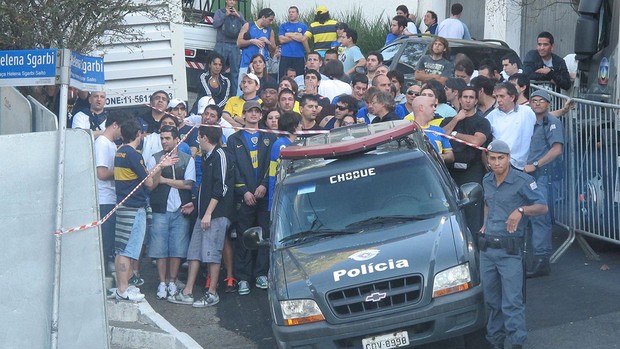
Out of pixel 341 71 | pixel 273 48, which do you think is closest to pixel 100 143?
pixel 341 71

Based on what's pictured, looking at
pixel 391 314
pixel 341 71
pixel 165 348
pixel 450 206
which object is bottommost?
pixel 165 348

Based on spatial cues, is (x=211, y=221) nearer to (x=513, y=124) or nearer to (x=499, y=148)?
(x=513, y=124)

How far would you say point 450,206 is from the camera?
9734mm

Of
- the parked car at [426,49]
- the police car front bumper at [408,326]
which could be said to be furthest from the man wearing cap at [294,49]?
the police car front bumper at [408,326]

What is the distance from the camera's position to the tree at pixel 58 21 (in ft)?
40.6

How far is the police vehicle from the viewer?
8.91 meters

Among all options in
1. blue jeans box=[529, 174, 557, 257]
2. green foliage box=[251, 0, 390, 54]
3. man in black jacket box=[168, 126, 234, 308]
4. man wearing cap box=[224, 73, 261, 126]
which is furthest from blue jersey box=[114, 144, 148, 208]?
green foliage box=[251, 0, 390, 54]

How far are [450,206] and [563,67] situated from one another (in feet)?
21.1

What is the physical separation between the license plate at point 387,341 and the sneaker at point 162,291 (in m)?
4.05

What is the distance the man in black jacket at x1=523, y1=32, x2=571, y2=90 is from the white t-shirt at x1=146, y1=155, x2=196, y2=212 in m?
5.48

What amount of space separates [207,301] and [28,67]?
3.69 meters

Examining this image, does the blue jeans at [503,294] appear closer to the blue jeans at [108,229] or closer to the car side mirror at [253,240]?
the car side mirror at [253,240]

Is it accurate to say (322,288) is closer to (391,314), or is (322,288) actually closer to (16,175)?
(391,314)

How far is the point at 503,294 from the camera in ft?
30.8
